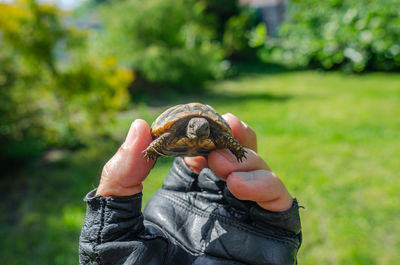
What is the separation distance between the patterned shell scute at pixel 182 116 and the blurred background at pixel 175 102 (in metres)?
2.04

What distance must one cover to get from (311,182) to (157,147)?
3.40 m

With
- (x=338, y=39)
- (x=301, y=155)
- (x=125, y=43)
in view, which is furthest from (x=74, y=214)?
(x=338, y=39)

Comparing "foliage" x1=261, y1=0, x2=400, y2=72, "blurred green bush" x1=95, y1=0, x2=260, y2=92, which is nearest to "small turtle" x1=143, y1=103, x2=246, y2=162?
"blurred green bush" x1=95, y1=0, x2=260, y2=92

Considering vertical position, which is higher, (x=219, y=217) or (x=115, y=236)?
(x=115, y=236)

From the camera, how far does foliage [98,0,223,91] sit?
1046 cm

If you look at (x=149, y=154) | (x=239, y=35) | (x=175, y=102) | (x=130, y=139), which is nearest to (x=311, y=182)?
(x=149, y=154)

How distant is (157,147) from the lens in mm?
1774

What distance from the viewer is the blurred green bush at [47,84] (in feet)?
16.8

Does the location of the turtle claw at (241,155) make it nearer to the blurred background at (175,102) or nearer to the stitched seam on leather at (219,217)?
the stitched seam on leather at (219,217)

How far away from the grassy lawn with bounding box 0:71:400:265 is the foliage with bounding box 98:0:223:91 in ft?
9.13

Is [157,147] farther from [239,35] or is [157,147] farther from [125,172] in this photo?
[239,35]

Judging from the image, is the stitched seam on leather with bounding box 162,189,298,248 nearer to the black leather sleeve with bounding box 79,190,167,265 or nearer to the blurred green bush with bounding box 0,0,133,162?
the black leather sleeve with bounding box 79,190,167,265

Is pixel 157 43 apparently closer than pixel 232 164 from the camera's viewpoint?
No

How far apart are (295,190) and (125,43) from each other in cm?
878
